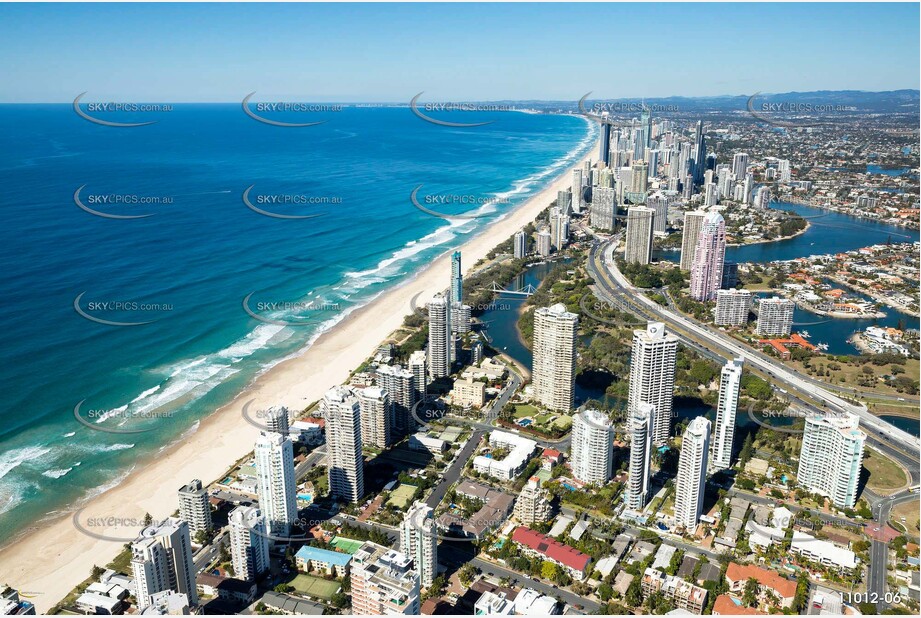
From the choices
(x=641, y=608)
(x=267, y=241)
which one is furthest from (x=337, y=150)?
(x=641, y=608)

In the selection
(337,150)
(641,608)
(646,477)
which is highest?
(337,150)

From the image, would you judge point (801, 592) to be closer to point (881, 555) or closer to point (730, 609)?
point (730, 609)

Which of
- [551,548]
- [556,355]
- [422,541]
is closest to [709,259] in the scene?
[556,355]

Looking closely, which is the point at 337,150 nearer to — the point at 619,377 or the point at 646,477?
the point at 619,377

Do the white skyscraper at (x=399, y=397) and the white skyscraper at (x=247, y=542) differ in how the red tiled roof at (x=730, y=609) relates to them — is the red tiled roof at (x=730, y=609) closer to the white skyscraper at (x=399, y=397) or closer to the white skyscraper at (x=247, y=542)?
the white skyscraper at (x=247, y=542)

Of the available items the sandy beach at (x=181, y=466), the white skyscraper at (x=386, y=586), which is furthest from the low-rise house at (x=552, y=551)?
the sandy beach at (x=181, y=466)

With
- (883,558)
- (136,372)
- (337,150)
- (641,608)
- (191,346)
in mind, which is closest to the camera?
(641,608)

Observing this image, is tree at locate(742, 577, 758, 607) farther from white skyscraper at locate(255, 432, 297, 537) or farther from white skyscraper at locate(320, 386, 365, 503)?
white skyscraper at locate(255, 432, 297, 537)
